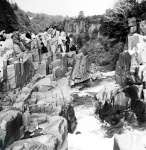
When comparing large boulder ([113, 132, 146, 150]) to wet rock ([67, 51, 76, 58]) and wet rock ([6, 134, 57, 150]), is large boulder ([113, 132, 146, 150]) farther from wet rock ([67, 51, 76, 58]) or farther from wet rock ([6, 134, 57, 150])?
wet rock ([67, 51, 76, 58])

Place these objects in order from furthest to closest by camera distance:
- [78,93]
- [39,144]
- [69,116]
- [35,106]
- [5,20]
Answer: [5,20]
[78,93]
[69,116]
[35,106]
[39,144]

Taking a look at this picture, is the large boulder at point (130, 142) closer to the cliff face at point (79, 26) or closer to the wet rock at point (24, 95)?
the wet rock at point (24, 95)

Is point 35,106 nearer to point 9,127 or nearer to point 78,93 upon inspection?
point 9,127

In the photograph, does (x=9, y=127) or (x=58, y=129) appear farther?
(x=58, y=129)

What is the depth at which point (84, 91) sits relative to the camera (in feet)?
78.7

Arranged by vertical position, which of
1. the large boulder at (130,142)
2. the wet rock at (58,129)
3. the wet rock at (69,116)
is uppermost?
the large boulder at (130,142)

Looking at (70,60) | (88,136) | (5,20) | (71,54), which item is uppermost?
(5,20)

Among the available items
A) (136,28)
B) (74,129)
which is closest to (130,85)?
(74,129)

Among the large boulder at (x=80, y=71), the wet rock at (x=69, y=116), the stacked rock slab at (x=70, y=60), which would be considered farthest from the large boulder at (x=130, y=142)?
the stacked rock slab at (x=70, y=60)

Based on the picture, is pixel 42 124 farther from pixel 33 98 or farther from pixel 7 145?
pixel 33 98

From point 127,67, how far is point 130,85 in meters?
2.72

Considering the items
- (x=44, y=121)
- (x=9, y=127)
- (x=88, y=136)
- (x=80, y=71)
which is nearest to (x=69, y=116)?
(x=88, y=136)

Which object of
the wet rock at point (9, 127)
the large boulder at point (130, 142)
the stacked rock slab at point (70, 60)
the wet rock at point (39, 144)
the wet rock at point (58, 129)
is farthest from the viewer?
the stacked rock slab at point (70, 60)

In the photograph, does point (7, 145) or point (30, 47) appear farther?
point (30, 47)
